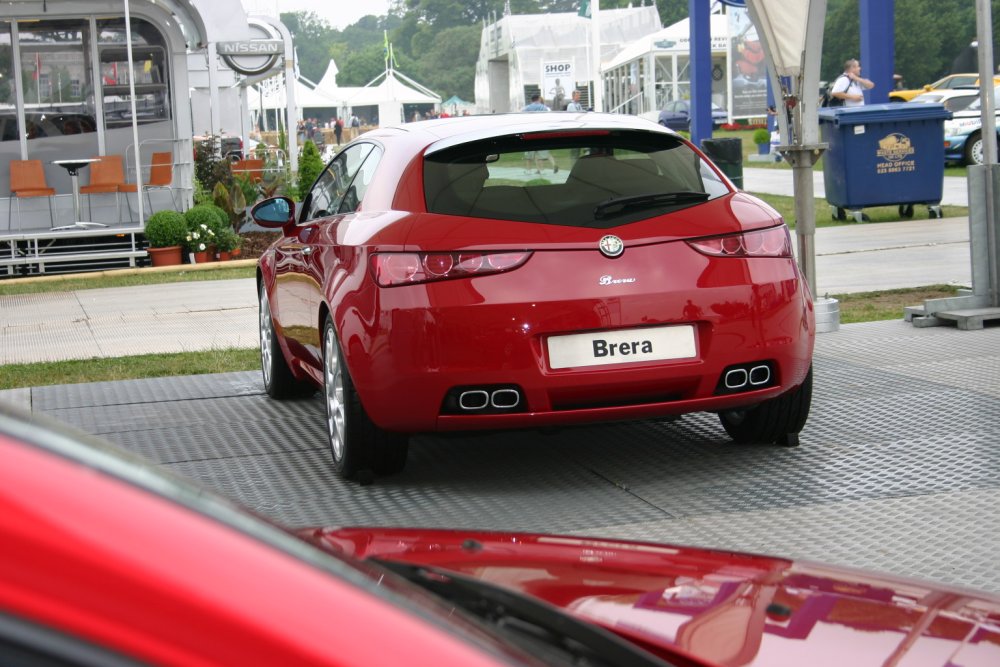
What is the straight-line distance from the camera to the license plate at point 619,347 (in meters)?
5.10

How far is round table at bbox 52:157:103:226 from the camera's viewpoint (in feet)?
57.6

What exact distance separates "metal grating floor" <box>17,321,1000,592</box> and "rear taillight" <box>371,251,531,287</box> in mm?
854

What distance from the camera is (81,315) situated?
1248cm

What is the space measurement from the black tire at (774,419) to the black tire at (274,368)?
8.33ft

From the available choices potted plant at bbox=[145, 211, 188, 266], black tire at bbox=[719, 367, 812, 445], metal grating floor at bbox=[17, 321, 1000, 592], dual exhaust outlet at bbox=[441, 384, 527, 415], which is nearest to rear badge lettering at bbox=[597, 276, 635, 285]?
dual exhaust outlet at bbox=[441, 384, 527, 415]

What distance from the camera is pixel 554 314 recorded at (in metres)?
5.06

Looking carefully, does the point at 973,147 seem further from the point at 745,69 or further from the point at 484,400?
the point at 745,69

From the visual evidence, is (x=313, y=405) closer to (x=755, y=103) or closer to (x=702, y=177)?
(x=702, y=177)

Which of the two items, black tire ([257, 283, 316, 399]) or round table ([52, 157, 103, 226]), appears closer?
black tire ([257, 283, 316, 399])

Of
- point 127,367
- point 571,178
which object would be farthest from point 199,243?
point 571,178

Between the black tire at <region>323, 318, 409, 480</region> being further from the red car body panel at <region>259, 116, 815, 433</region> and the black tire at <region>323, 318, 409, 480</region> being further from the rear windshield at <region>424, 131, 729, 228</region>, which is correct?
the rear windshield at <region>424, 131, 729, 228</region>

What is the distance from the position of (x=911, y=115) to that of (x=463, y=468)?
1257 centimetres

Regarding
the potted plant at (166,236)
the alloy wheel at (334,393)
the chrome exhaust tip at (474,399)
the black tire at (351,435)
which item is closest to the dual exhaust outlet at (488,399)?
the chrome exhaust tip at (474,399)

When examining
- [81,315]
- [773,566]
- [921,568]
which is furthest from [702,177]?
[81,315]
